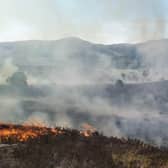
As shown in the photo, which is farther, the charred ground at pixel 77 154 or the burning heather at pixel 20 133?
the burning heather at pixel 20 133

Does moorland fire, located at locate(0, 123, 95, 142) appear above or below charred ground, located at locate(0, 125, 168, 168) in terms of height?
above

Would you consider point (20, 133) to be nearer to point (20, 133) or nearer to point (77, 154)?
point (20, 133)

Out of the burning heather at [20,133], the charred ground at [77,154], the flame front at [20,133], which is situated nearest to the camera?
the charred ground at [77,154]

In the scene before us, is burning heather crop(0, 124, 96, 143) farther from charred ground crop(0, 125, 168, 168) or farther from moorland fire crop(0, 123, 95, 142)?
charred ground crop(0, 125, 168, 168)

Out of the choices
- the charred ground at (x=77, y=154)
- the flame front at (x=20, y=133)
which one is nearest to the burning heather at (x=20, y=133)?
the flame front at (x=20, y=133)

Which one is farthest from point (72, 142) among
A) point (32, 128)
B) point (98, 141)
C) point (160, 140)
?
point (160, 140)

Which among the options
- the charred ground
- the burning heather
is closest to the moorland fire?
the burning heather

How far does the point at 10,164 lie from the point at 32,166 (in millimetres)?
1214

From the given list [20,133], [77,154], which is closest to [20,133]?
[20,133]

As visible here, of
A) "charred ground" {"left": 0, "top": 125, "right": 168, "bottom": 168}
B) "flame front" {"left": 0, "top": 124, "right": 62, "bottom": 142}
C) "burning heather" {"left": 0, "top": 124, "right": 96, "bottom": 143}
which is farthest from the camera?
"flame front" {"left": 0, "top": 124, "right": 62, "bottom": 142}

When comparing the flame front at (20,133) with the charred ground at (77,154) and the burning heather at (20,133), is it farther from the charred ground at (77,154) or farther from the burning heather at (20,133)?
the charred ground at (77,154)

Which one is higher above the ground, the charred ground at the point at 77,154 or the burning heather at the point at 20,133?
the burning heather at the point at 20,133

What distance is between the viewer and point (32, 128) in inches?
1383

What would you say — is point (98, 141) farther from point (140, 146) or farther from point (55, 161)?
point (55, 161)
